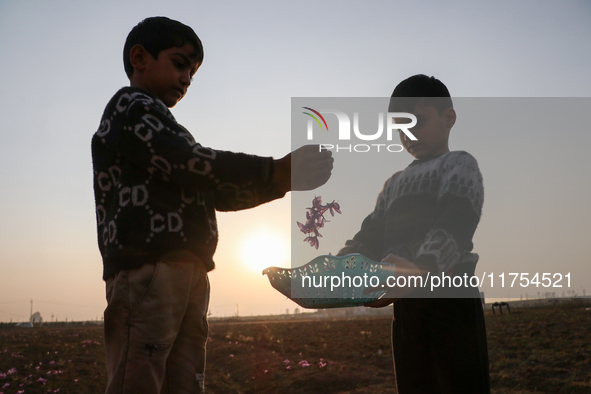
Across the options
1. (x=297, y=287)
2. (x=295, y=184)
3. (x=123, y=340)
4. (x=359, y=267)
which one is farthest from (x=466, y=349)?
(x=123, y=340)

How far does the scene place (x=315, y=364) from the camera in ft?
39.4

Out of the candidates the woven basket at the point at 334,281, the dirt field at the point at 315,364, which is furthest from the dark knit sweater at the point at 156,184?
the dirt field at the point at 315,364

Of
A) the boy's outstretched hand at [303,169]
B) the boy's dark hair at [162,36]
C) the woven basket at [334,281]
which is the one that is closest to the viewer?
the boy's outstretched hand at [303,169]

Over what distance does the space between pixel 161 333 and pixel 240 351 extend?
13.9m

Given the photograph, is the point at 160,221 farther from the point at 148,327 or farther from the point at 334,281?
the point at 334,281

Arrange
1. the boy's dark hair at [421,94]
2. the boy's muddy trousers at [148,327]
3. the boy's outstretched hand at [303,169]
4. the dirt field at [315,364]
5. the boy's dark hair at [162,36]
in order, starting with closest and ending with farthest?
1. the boy's muddy trousers at [148,327]
2. the boy's outstretched hand at [303,169]
3. the boy's dark hair at [162,36]
4. the boy's dark hair at [421,94]
5. the dirt field at [315,364]

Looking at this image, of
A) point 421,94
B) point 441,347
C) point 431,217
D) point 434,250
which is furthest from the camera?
point 421,94

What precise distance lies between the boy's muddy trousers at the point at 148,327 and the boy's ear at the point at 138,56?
824mm

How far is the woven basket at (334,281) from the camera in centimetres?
196

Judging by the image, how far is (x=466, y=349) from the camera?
6.64 ft

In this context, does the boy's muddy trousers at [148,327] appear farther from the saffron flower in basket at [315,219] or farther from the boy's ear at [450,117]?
the boy's ear at [450,117]

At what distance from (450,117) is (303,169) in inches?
48.7

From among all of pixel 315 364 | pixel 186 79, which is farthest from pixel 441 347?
pixel 315 364

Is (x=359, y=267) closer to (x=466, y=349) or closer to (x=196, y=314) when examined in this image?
(x=466, y=349)
